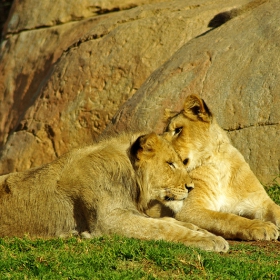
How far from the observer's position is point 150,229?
6.64 meters

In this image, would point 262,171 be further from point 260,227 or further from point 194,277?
point 194,277

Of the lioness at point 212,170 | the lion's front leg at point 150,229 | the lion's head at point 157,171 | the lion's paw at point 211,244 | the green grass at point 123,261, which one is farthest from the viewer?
the lioness at point 212,170

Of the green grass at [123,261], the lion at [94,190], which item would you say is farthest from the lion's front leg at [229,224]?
the green grass at [123,261]

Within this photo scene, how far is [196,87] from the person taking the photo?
1045cm

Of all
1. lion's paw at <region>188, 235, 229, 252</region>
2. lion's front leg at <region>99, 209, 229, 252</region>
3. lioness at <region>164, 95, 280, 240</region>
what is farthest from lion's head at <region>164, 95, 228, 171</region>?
lion's paw at <region>188, 235, 229, 252</region>

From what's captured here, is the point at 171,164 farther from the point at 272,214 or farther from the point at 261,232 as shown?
the point at 272,214

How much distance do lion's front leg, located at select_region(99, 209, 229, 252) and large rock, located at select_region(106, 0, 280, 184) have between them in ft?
10.1

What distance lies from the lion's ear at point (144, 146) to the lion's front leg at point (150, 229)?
2.00ft

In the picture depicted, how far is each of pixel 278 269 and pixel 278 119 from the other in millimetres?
4362

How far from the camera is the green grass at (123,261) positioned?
5.27 metres

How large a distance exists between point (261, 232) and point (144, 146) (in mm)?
1498

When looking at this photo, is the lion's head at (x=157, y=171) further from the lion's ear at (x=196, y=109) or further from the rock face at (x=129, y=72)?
the rock face at (x=129, y=72)

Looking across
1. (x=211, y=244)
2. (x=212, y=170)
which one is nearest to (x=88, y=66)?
(x=212, y=170)

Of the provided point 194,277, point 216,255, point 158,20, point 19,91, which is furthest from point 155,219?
point 19,91
